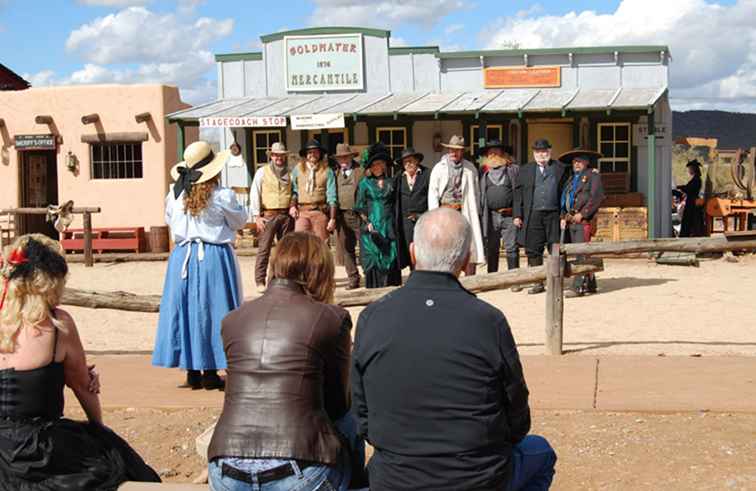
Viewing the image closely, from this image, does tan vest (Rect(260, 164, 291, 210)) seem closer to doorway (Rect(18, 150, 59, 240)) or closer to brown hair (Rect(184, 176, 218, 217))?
brown hair (Rect(184, 176, 218, 217))

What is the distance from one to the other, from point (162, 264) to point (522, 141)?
7.21 meters

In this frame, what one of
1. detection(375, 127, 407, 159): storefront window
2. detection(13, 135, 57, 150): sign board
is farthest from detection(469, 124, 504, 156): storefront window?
detection(13, 135, 57, 150): sign board

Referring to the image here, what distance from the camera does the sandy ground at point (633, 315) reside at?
892cm

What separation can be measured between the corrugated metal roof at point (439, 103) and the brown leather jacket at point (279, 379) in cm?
1472

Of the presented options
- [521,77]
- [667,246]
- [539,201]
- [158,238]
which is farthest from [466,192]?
[158,238]

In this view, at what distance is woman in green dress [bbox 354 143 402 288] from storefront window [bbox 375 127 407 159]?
30.9ft

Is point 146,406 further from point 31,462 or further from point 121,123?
point 121,123

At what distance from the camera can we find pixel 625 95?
1884cm

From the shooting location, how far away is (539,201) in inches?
465

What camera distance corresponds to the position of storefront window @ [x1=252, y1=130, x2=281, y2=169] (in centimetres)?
2127

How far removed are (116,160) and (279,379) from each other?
62.4 ft

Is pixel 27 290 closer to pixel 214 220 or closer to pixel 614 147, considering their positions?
pixel 214 220

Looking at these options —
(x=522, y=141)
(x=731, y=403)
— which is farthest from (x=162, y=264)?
(x=731, y=403)

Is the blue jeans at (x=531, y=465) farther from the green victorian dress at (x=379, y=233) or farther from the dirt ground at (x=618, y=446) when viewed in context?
the green victorian dress at (x=379, y=233)
